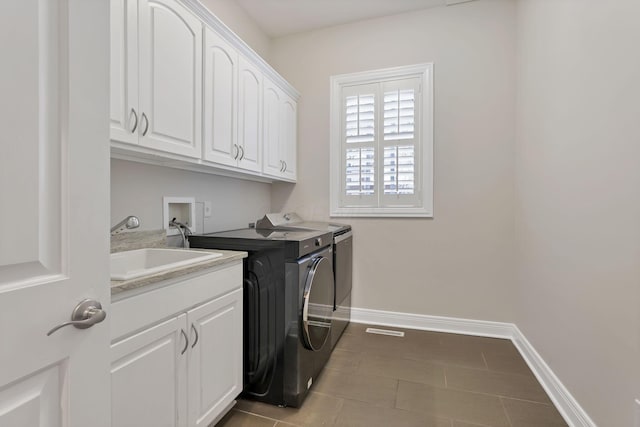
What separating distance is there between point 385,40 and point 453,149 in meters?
1.22

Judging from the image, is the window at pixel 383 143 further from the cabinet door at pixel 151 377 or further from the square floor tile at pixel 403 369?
the cabinet door at pixel 151 377

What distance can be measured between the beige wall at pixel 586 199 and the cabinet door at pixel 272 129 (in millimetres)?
1940

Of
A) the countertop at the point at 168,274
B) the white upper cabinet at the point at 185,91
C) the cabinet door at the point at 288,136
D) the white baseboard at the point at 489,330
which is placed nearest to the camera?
the countertop at the point at 168,274

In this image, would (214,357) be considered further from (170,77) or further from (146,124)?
(170,77)

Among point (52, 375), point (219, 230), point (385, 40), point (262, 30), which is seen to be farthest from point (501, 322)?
point (262, 30)

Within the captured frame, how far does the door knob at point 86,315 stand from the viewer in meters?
0.66

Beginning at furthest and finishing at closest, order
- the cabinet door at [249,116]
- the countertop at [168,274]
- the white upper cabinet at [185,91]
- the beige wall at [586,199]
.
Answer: the cabinet door at [249,116]
the white upper cabinet at [185,91]
the beige wall at [586,199]
the countertop at [168,274]

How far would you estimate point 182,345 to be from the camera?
4.00 ft

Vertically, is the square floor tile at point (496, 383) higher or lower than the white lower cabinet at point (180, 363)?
lower

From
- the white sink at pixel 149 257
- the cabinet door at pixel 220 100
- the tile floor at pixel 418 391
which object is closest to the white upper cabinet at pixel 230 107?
the cabinet door at pixel 220 100

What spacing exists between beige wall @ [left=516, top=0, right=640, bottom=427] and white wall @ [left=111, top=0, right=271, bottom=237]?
223 cm

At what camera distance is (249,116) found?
219cm

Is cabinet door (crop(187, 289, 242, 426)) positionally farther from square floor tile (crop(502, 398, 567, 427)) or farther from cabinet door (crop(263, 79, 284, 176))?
square floor tile (crop(502, 398, 567, 427))

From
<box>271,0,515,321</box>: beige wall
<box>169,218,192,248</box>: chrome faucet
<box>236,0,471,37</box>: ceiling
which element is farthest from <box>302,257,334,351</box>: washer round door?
<box>236,0,471,37</box>: ceiling
